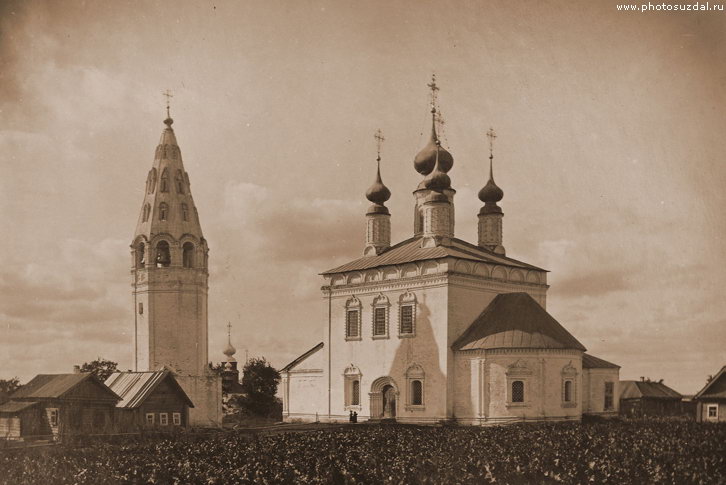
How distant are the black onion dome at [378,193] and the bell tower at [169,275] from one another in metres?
7.60

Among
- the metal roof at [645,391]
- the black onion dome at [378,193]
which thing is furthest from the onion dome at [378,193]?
the metal roof at [645,391]

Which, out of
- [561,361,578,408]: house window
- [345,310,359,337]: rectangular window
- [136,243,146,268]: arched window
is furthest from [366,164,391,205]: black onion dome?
[561,361,578,408]: house window

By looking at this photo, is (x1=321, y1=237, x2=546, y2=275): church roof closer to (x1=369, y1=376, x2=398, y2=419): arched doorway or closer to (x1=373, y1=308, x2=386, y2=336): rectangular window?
(x1=373, y1=308, x2=386, y2=336): rectangular window

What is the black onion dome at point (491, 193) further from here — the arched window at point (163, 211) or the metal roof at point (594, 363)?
the arched window at point (163, 211)

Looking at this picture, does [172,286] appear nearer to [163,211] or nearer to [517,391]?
[163,211]

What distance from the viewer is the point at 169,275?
33969 millimetres

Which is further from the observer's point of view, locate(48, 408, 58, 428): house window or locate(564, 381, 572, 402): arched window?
locate(564, 381, 572, 402): arched window

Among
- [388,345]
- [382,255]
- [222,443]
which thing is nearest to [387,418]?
[388,345]

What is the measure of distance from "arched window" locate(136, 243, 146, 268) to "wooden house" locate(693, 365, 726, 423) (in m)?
22.1

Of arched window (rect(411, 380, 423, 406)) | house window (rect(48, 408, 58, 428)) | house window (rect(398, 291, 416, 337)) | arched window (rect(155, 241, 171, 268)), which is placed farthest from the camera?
arched window (rect(155, 241, 171, 268))

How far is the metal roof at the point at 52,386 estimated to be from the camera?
2434 cm

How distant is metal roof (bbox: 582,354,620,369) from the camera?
3197 cm

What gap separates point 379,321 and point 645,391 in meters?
20.8

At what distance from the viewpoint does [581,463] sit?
16.5 meters
